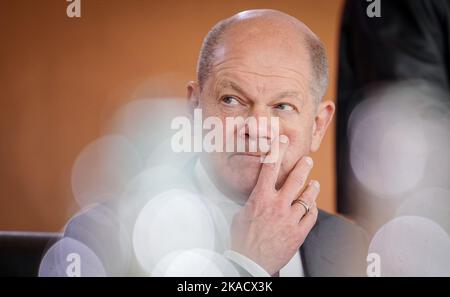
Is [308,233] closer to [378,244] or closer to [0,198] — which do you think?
[378,244]

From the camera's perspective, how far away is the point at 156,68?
1945mm

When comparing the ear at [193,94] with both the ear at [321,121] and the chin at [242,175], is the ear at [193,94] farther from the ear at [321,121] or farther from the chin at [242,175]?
the ear at [321,121]

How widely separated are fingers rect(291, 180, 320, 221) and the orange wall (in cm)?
49

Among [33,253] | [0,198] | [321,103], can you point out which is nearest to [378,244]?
[321,103]

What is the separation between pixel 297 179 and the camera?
183 centimetres

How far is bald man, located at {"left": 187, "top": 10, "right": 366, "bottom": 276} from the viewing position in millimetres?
1812

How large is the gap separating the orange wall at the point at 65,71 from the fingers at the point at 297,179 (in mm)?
431

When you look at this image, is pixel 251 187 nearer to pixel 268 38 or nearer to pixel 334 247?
pixel 334 247

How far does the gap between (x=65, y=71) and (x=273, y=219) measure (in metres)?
0.79

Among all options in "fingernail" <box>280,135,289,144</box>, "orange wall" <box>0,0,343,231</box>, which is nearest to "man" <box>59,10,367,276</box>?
"fingernail" <box>280,135,289,144</box>

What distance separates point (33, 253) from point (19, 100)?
0.49 m

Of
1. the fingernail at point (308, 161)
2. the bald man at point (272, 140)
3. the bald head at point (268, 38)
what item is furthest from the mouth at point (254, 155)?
the bald head at point (268, 38)
